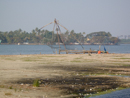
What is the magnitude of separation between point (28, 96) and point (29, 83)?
4.36 m

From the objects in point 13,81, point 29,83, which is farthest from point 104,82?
point 13,81

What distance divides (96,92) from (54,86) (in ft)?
10.7

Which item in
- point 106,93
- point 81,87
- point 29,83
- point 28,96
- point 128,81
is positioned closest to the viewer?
point 28,96

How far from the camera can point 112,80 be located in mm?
22219

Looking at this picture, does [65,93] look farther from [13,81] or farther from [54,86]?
[13,81]

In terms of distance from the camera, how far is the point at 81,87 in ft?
62.1

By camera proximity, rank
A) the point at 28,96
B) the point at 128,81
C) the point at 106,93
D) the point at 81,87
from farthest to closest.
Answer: the point at 128,81
the point at 81,87
the point at 106,93
the point at 28,96

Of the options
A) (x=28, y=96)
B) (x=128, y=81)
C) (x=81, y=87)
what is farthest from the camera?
(x=128, y=81)

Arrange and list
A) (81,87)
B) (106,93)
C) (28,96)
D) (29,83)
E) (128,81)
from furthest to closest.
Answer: (128,81) < (29,83) < (81,87) < (106,93) < (28,96)

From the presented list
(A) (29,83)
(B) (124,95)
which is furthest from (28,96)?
(B) (124,95)

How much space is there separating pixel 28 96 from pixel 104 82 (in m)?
7.64

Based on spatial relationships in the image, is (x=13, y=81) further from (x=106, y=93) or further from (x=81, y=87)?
(x=106, y=93)

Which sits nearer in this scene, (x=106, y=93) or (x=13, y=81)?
(x=106, y=93)

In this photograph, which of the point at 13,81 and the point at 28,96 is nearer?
the point at 28,96
